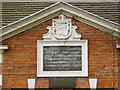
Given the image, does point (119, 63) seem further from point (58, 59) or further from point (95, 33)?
point (58, 59)

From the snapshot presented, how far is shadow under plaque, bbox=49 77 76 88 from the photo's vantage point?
5320mm

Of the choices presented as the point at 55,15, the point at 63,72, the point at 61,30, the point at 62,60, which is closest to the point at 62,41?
the point at 61,30

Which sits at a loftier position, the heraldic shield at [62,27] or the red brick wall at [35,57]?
the heraldic shield at [62,27]

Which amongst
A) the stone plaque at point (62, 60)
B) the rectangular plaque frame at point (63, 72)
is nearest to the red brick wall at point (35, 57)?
the rectangular plaque frame at point (63, 72)

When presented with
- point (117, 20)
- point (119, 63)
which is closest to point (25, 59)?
point (119, 63)

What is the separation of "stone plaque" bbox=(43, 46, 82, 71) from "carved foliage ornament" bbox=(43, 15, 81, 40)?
0.38m

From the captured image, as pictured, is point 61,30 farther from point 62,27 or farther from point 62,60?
point 62,60

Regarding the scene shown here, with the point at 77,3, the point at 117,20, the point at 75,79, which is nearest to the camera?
the point at 75,79

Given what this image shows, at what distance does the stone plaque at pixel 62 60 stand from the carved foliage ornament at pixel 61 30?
382mm

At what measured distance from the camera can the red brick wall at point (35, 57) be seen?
541 cm

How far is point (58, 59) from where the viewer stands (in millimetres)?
5465

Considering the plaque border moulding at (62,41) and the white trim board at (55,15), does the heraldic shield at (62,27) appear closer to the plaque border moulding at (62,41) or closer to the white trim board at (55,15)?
the plaque border moulding at (62,41)

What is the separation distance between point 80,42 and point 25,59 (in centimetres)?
187

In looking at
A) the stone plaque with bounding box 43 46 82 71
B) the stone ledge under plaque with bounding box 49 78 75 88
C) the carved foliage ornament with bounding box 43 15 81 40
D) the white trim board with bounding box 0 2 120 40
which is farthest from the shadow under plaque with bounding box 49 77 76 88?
the white trim board with bounding box 0 2 120 40
